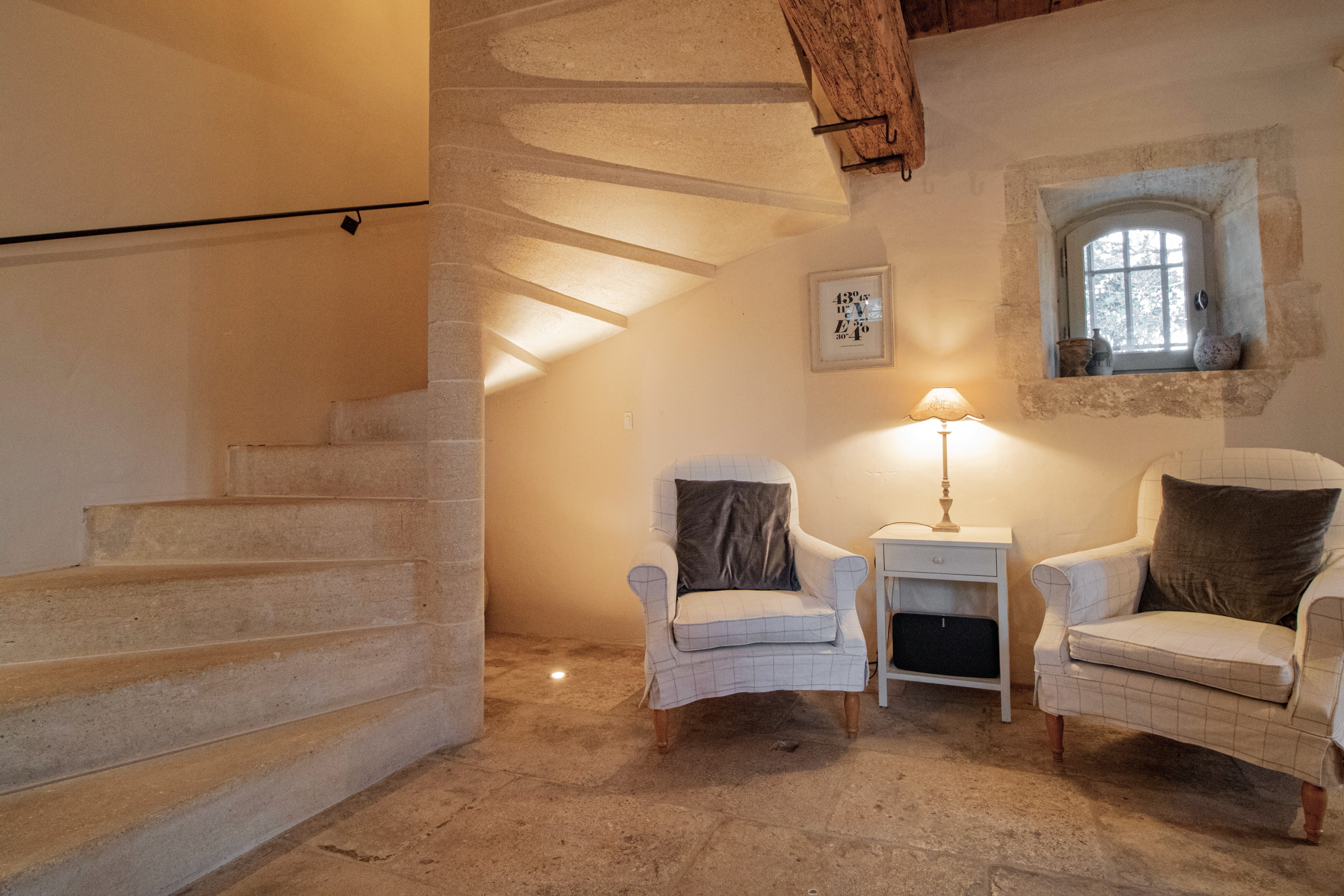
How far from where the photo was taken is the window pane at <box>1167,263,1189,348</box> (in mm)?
3076

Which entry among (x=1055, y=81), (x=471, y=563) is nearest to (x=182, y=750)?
(x=471, y=563)

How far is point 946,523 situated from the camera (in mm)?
2889

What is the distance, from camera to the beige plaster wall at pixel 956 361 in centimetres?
262

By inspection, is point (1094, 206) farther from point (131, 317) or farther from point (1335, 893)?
point (131, 317)

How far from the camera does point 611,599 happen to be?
12.2ft

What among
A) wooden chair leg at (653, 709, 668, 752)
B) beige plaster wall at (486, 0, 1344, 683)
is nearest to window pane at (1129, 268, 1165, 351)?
beige plaster wall at (486, 0, 1344, 683)

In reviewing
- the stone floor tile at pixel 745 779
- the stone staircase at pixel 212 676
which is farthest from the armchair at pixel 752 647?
the stone staircase at pixel 212 676

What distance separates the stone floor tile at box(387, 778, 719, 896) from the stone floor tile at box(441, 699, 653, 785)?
13 cm

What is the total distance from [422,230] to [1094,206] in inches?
137

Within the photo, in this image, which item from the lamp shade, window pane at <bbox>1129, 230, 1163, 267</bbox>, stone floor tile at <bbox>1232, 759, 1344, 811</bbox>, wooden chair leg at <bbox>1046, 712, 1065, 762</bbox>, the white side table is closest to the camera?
stone floor tile at <bbox>1232, 759, 1344, 811</bbox>

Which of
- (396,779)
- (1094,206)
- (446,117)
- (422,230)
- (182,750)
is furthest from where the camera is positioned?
(422,230)

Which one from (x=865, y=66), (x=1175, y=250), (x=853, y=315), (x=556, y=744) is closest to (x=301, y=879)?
(x=556, y=744)

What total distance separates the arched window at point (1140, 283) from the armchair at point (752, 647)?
6.00ft

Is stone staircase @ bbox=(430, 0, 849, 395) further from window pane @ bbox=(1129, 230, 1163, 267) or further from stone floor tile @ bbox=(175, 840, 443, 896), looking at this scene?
stone floor tile @ bbox=(175, 840, 443, 896)
